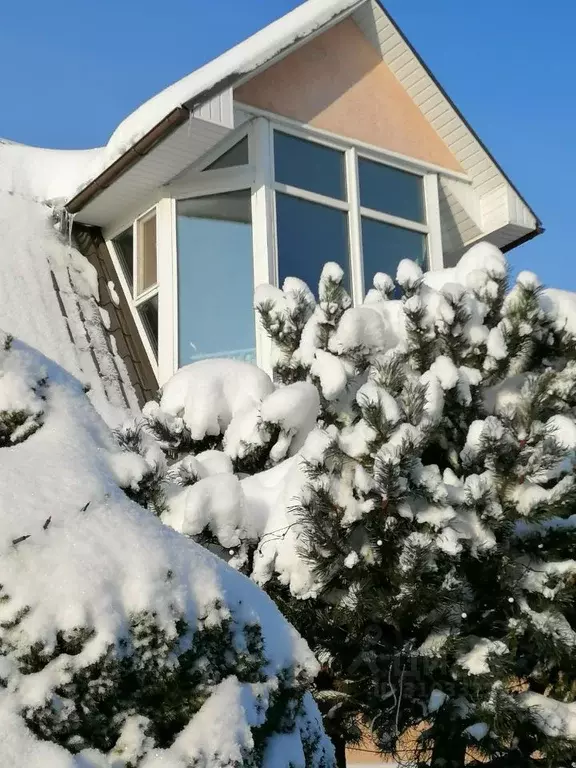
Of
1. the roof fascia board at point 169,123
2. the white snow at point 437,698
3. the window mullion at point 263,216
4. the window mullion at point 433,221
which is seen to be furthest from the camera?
the window mullion at point 433,221

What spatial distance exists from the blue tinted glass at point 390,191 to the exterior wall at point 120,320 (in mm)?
2124

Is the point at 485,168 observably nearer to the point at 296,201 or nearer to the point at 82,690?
the point at 296,201

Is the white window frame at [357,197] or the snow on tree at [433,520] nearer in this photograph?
the snow on tree at [433,520]

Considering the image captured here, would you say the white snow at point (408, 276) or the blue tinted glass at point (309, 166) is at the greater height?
the blue tinted glass at point (309, 166)

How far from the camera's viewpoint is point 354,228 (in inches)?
277

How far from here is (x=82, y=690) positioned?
1905 millimetres

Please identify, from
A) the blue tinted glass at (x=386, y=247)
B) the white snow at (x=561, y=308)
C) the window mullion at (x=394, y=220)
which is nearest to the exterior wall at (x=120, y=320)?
the blue tinted glass at (x=386, y=247)

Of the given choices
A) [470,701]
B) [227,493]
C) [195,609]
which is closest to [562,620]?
[470,701]

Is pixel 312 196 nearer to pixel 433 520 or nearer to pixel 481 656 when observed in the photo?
pixel 433 520

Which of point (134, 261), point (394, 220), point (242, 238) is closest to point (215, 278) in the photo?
point (242, 238)

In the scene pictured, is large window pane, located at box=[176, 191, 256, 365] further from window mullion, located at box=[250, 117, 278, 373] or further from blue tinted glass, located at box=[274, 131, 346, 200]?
blue tinted glass, located at box=[274, 131, 346, 200]

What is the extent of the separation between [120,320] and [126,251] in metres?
0.74

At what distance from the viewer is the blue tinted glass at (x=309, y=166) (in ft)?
22.6

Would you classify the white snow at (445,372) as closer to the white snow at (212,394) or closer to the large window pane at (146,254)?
the white snow at (212,394)
